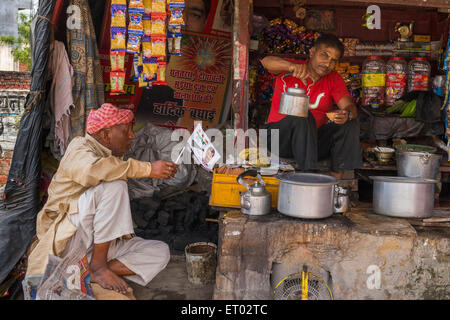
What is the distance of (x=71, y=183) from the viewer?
2.48 meters

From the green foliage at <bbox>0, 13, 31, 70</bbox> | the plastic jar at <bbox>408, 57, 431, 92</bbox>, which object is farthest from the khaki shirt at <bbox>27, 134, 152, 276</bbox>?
the green foliage at <bbox>0, 13, 31, 70</bbox>

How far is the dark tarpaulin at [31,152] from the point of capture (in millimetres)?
3188

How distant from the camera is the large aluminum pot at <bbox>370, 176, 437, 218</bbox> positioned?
2.58m

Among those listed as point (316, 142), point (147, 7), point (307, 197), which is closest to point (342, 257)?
point (307, 197)

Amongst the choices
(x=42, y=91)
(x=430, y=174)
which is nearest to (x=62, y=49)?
(x=42, y=91)

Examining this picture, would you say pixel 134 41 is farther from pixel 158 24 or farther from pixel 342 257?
pixel 342 257

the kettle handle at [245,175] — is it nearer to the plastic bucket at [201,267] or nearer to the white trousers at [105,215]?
the plastic bucket at [201,267]

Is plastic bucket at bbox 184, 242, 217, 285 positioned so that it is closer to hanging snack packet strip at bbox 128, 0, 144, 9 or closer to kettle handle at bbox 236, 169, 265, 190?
kettle handle at bbox 236, 169, 265, 190

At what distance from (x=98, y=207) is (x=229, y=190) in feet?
3.14

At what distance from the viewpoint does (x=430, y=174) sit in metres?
3.47

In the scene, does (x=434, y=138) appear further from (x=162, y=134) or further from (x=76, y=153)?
(x=76, y=153)

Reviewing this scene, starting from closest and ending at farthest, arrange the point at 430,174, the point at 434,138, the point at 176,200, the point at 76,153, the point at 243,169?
the point at 76,153 < the point at 243,169 < the point at 430,174 < the point at 176,200 < the point at 434,138

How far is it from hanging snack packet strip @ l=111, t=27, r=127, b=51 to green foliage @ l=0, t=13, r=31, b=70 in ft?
39.8

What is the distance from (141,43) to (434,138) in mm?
3524
